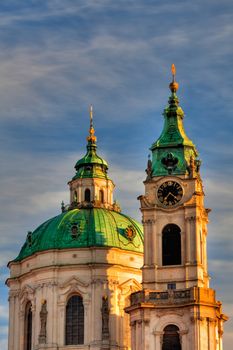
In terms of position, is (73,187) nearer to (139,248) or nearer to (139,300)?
(139,248)

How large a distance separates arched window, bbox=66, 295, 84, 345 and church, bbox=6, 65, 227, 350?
0.39 ft

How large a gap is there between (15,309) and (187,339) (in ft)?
99.7

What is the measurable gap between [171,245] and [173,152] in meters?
10.7

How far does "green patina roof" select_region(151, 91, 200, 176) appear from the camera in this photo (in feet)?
393

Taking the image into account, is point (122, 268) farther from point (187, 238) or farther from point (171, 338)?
point (171, 338)

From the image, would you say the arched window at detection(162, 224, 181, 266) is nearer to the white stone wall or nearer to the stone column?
the stone column

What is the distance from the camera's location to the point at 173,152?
4764 inches

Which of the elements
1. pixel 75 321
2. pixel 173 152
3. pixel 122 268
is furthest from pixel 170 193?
pixel 75 321

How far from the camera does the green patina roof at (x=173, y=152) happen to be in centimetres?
11975

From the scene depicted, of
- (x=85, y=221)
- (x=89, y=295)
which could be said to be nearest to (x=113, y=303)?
(x=89, y=295)

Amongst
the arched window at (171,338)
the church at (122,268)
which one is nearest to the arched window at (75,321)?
the church at (122,268)

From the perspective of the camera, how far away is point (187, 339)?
11175 centimetres

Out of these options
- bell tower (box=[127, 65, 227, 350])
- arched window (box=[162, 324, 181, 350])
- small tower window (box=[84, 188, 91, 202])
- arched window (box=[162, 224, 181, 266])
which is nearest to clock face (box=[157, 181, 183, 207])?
bell tower (box=[127, 65, 227, 350])

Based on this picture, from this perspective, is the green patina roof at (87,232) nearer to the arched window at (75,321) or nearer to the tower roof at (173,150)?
the arched window at (75,321)
